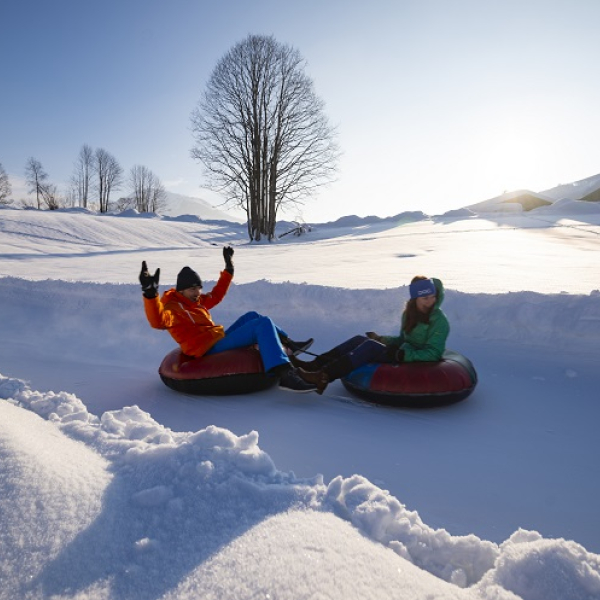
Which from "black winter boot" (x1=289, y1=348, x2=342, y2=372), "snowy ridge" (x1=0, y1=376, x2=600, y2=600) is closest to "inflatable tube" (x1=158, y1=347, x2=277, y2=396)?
"black winter boot" (x1=289, y1=348, x2=342, y2=372)

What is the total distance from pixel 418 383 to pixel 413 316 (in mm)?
685

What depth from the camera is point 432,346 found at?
155 inches

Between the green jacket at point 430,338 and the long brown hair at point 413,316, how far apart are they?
0.12 ft

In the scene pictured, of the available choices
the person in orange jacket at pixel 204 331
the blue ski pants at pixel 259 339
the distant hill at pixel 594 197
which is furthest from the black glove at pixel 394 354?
the distant hill at pixel 594 197

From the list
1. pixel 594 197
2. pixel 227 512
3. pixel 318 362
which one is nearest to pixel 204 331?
pixel 318 362

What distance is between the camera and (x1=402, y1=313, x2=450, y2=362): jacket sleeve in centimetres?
391

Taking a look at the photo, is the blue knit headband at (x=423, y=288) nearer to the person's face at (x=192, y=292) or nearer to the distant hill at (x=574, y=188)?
the person's face at (x=192, y=292)

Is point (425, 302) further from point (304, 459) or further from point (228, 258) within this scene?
point (228, 258)

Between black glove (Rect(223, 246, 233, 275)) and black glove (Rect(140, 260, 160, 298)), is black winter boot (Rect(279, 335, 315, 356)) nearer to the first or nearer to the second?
black glove (Rect(223, 246, 233, 275))

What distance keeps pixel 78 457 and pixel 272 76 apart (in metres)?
19.9

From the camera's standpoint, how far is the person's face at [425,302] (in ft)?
13.4

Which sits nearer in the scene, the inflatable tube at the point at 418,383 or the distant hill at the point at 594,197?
the inflatable tube at the point at 418,383

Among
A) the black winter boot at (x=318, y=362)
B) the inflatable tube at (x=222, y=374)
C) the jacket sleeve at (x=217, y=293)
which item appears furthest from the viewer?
the jacket sleeve at (x=217, y=293)

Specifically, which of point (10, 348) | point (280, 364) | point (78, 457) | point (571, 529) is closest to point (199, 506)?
point (78, 457)
